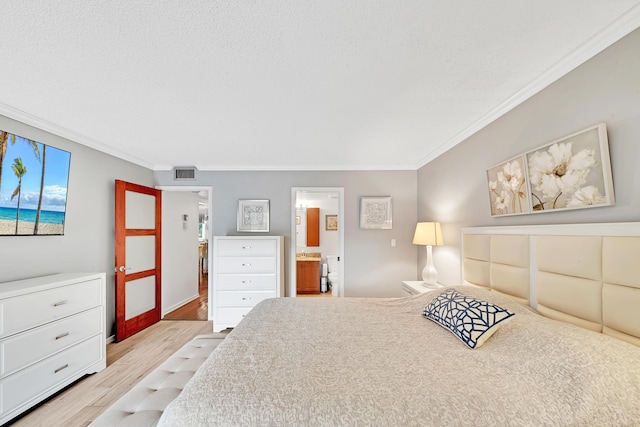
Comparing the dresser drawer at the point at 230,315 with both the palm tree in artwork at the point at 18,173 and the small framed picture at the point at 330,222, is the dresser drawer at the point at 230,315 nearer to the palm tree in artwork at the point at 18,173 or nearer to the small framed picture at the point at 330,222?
the palm tree in artwork at the point at 18,173

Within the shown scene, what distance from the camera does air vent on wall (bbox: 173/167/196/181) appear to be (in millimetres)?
3912

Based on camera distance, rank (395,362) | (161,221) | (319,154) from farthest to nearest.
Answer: (161,221) < (319,154) < (395,362)

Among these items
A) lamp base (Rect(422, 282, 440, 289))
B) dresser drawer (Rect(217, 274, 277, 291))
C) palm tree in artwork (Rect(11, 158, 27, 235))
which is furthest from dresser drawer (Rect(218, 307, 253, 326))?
lamp base (Rect(422, 282, 440, 289))

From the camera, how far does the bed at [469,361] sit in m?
0.87

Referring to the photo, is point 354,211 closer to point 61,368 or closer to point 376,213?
point 376,213

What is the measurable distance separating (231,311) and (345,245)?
→ 1888 millimetres

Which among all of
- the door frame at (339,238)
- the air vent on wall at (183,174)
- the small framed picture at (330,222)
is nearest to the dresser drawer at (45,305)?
the air vent on wall at (183,174)

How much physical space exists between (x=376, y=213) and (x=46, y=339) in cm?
374

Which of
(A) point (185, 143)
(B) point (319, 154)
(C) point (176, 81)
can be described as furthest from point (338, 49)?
(A) point (185, 143)

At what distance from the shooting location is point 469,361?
3.75 feet

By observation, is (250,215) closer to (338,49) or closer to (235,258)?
(235,258)

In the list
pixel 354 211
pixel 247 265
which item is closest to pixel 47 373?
pixel 247 265

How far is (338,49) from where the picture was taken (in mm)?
1363

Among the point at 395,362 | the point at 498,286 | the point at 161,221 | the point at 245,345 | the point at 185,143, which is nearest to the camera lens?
the point at 395,362
